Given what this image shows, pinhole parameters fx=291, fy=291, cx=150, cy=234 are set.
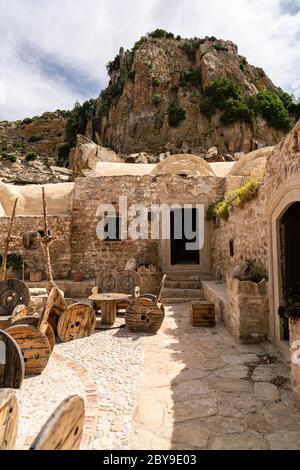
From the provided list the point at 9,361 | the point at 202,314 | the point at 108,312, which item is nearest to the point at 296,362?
the point at 9,361

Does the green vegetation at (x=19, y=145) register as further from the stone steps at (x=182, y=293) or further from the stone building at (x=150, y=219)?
the stone steps at (x=182, y=293)

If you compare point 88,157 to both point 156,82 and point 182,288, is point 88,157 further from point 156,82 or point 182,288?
point 156,82

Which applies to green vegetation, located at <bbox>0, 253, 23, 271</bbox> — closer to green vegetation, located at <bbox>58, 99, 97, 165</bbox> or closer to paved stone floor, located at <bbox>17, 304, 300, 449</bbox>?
paved stone floor, located at <bbox>17, 304, 300, 449</bbox>

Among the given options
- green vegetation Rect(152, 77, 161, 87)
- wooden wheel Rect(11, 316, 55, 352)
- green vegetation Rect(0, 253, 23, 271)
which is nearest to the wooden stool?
wooden wheel Rect(11, 316, 55, 352)

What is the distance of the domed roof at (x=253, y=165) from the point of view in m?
12.3

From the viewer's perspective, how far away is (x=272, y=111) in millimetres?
31516

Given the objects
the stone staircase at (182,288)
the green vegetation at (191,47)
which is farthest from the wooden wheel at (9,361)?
the green vegetation at (191,47)

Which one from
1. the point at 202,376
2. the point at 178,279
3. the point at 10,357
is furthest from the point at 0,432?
the point at 178,279

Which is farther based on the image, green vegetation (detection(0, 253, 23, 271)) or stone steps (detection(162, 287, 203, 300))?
green vegetation (detection(0, 253, 23, 271))

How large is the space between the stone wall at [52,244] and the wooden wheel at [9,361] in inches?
316

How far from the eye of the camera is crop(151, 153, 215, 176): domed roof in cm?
1247

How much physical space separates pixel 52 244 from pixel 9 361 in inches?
326

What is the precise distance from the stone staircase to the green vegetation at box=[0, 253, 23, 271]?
18.9 ft

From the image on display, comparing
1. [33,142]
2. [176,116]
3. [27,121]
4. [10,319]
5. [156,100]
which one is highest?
[27,121]
